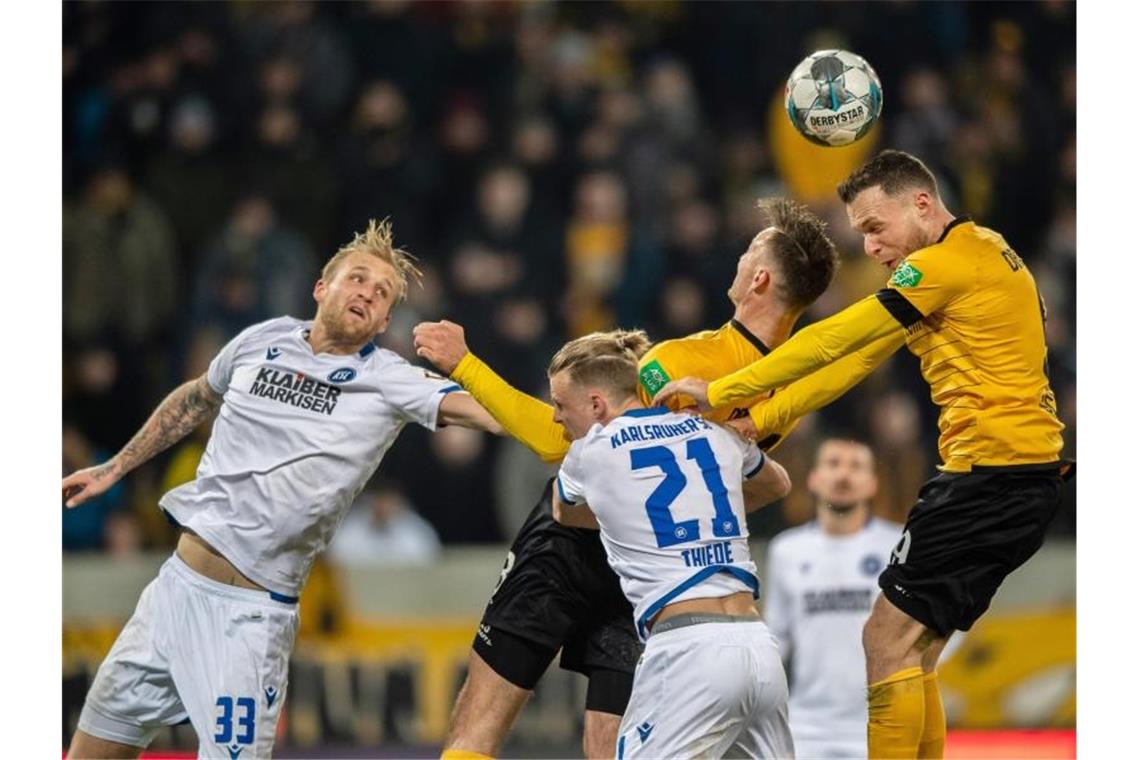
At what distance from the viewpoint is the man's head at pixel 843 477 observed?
7102 millimetres

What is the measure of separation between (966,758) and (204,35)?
6.89 metres

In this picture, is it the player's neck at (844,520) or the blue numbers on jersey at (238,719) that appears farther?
the player's neck at (844,520)

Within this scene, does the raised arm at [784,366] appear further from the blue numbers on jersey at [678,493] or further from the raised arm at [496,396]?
the raised arm at [496,396]

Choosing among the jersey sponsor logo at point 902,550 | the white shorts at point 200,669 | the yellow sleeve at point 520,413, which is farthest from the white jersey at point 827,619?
the white shorts at point 200,669

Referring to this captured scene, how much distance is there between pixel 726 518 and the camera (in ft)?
13.9

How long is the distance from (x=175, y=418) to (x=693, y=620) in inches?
83.7

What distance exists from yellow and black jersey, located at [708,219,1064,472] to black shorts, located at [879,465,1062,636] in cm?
7

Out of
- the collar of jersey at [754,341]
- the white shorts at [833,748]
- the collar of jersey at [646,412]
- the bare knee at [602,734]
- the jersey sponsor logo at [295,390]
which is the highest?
the collar of jersey at [754,341]

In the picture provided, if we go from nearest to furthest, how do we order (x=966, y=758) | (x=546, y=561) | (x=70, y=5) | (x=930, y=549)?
(x=930, y=549) → (x=546, y=561) → (x=966, y=758) → (x=70, y=5)

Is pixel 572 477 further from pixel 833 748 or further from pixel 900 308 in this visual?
pixel 833 748

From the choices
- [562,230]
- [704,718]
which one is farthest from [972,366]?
[562,230]

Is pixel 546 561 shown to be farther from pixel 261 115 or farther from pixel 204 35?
pixel 204 35

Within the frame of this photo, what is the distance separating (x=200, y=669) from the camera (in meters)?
4.82

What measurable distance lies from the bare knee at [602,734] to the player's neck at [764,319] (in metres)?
1.31
